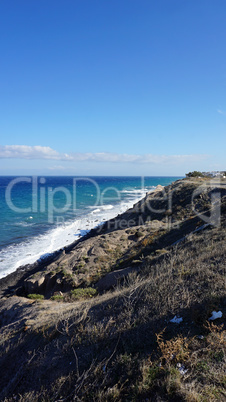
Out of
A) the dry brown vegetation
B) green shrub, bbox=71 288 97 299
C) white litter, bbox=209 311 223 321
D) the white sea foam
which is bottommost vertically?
the white sea foam

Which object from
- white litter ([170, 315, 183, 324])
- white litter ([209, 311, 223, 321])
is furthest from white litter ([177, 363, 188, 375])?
white litter ([209, 311, 223, 321])

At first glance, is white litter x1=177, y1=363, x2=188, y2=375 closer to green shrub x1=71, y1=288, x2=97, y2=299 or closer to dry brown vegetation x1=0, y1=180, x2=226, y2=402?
dry brown vegetation x1=0, y1=180, x2=226, y2=402

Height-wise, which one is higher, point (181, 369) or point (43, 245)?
point (181, 369)

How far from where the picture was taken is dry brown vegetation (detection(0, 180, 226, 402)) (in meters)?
3.35

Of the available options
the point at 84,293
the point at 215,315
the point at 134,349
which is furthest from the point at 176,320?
the point at 84,293

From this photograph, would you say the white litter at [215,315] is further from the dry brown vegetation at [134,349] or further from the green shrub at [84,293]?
the green shrub at [84,293]

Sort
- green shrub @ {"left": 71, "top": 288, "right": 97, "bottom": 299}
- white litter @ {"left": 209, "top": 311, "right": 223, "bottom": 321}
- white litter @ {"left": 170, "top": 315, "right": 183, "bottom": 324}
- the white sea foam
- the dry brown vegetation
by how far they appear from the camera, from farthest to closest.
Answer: the white sea foam, green shrub @ {"left": 71, "top": 288, "right": 97, "bottom": 299}, white litter @ {"left": 170, "top": 315, "right": 183, "bottom": 324}, white litter @ {"left": 209, "top": 311, "right": 223, "bottom": 321}, the dry brown vegetation

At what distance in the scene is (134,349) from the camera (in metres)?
4.18

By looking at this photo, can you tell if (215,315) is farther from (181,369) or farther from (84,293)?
(84,293)

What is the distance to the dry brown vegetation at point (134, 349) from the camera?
11.0 feet

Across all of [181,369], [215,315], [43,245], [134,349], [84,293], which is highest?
[215,315]

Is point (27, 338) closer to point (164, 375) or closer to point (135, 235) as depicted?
point (164, 375)

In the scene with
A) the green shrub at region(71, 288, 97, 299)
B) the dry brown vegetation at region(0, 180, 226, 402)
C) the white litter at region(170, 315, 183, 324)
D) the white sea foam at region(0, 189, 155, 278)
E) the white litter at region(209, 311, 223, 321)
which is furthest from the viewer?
the white sea foam at region(0, 189, 155, 278)

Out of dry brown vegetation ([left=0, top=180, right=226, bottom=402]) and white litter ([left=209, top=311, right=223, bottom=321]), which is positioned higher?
white litter ([left=209, top=311, right=223, bottom=321])
